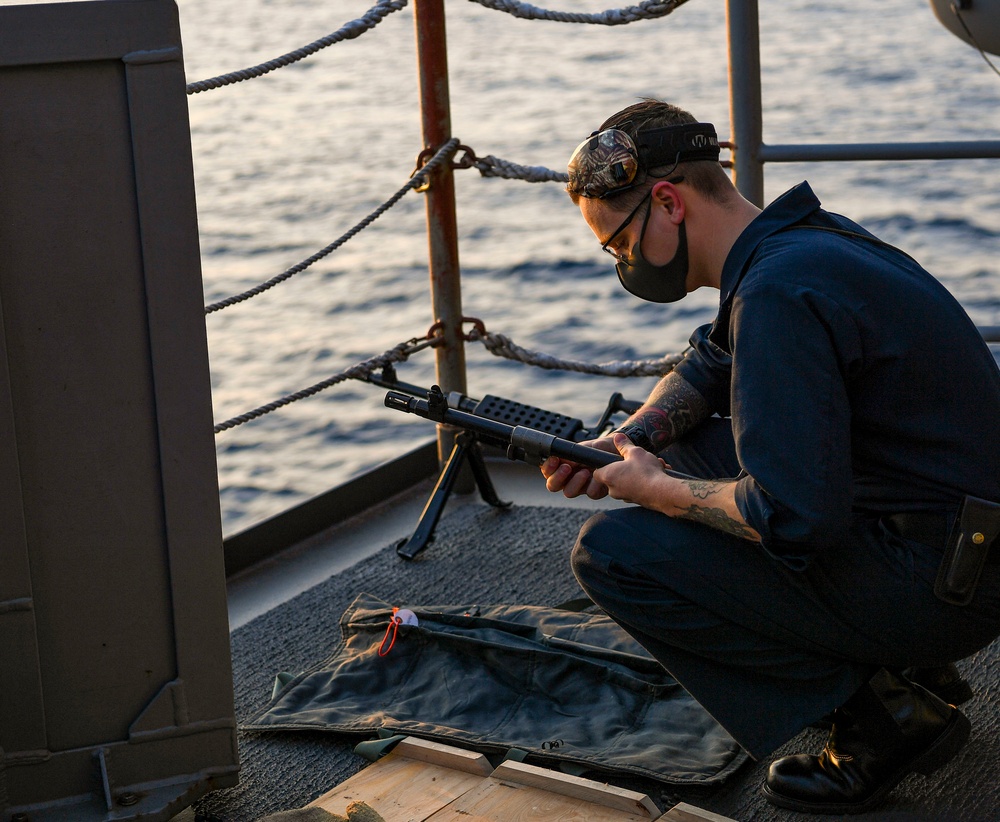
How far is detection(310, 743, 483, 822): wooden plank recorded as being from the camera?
5.35 ft

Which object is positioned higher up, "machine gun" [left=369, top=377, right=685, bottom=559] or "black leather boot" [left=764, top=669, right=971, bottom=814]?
"machine gun" [left=369, top=377, right=685, bottom=559]

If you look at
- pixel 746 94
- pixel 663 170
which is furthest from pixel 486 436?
pixel 746 94

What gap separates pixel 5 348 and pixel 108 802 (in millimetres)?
591

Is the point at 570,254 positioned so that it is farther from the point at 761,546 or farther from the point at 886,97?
the point at 761,546

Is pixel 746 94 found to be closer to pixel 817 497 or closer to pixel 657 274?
pixel 657 274

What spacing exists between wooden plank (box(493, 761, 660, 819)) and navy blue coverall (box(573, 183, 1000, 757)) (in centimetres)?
16

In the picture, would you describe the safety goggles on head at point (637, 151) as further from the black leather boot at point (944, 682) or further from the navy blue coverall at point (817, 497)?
the black leather boot at point (944, 682)

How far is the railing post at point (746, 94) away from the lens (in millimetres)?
2318

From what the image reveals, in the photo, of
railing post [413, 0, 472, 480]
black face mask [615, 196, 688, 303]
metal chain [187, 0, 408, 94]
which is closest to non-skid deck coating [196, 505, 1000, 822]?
railing post [413, 0, 472, 480]

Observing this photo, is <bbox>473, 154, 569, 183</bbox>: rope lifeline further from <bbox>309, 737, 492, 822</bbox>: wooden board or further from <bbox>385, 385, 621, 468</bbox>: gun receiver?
<bbox>309, 737, 492, 822</bbox>: wooden board

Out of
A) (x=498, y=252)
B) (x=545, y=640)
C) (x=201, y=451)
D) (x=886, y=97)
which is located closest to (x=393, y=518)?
(x=545, y=640)

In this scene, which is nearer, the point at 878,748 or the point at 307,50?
the point at 878,748

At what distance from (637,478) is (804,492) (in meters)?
0.29

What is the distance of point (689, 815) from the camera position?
5.11 feet
